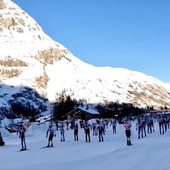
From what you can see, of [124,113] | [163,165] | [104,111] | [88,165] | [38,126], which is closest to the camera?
[163,165]

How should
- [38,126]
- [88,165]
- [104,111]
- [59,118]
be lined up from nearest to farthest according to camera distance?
[88,165] → [38,126] → [59,118] → [104,111]

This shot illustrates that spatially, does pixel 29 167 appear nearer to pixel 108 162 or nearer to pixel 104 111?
pixel 108 162

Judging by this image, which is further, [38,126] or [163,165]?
[38,126]

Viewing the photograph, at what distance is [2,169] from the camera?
18.5 meters

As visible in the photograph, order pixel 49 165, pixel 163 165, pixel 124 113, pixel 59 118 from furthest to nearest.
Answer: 1. pixel 124 113
2. pixel 59 118
3. pixel 49 165
4. pixel 163 165

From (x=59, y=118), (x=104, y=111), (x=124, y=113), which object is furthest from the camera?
(x=124, y=113)

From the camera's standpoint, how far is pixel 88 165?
17531mm

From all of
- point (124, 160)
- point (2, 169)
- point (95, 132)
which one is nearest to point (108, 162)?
point (124, 160)

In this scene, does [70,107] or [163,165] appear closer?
[163,165]

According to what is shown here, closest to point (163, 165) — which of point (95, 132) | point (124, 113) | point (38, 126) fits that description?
point (95, 132)

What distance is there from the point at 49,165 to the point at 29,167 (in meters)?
1.06

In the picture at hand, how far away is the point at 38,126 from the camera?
7594 cm

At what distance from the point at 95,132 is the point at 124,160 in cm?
3270

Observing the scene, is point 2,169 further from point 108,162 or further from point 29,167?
point 108,162
